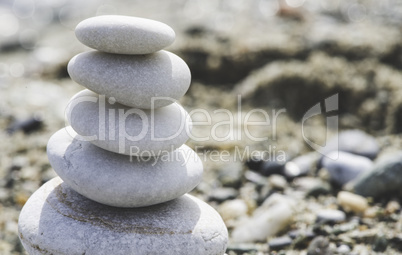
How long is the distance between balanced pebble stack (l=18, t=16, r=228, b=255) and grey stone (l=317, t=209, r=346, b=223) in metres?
1.46

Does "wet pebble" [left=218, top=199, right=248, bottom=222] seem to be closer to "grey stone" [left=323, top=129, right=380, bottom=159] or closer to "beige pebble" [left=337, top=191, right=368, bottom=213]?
"beige pebble" [left=337, top=191, right=368, bottom=213]

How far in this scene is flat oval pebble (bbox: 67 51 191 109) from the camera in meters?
2.91

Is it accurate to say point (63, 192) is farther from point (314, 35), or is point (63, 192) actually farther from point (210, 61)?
point (314, 35)

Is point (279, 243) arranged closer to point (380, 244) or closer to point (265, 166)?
point (380, 244)

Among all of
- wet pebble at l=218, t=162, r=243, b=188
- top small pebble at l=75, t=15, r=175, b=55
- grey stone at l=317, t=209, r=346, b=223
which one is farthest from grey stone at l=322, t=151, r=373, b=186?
top small pebble at l=75, t=15, r=175, b=55

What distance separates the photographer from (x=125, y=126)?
295cm

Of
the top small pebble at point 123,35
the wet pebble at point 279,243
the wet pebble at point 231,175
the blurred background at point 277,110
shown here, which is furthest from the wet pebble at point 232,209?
the top small pebble at point 123,35

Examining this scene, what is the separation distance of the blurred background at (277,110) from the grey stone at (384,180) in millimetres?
22

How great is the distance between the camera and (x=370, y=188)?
453 cm

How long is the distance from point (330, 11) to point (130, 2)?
6310 millimetres

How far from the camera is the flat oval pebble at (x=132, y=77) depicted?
2914 mm

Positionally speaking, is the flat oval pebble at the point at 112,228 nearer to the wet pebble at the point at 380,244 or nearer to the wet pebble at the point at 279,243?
the wet pebble at the point at 279,243

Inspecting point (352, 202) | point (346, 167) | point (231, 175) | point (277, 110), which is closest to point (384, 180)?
point (352, 202)

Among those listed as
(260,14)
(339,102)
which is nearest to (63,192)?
(339,102)
